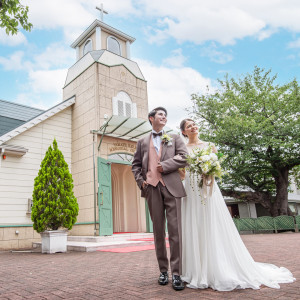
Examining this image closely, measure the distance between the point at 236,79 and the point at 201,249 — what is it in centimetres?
1772

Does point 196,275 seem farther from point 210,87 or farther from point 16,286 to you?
point 210,87

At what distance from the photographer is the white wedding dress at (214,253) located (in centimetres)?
276

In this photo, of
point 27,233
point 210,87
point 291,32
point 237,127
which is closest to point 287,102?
point 237,127

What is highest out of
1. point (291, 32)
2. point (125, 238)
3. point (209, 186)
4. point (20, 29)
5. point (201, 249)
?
point (291, 32)

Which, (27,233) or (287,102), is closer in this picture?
(27,233)

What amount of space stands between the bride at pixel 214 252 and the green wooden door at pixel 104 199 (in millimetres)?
6949

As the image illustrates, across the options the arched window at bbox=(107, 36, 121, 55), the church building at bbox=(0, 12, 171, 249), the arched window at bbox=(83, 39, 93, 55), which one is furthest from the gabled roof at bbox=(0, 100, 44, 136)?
the arched window at bbox=(107, 36, 121, 55)

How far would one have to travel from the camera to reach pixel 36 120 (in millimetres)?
10539

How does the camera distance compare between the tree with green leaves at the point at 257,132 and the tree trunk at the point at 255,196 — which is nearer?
the tree with green leaves at the point at 257,132

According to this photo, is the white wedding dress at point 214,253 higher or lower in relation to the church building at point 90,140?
lower

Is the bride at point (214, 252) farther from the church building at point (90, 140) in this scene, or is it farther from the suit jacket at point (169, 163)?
the church building at point (90, 140)

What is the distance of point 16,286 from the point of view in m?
3.26

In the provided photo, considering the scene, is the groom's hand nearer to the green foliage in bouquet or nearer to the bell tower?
the green foliage in bouquet

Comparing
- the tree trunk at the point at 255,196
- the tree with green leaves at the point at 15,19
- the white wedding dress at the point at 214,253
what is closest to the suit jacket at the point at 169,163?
the white wedding dress at the point at 214,253
